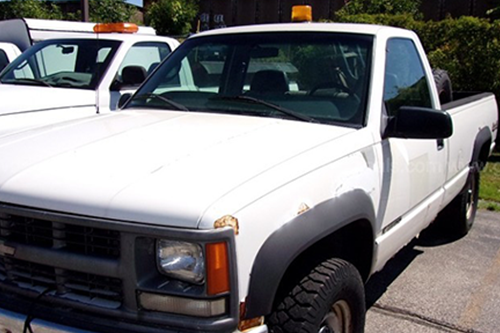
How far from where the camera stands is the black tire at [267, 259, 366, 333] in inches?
89.8

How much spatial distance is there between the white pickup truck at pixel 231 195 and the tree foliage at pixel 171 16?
64.9 ft

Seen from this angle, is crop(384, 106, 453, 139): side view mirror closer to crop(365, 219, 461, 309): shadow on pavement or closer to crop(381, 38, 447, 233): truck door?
crop(381, 38, 447, 233): truck door

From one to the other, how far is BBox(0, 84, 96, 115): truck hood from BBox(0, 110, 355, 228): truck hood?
267 cm

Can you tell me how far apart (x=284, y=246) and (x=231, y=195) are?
31 cm

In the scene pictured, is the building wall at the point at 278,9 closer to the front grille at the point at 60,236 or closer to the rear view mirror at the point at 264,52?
the rear view mirror at the point at 264,52

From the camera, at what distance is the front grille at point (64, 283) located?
2.14 m

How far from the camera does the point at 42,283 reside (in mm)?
2285

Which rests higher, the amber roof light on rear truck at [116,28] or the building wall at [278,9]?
the building wall at [278,9]

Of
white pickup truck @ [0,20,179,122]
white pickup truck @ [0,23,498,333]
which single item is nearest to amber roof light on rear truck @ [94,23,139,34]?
white pickup truck @ [0,20,179,122]

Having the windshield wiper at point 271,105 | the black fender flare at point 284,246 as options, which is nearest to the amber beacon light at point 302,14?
the windshield wiper at point 271,105

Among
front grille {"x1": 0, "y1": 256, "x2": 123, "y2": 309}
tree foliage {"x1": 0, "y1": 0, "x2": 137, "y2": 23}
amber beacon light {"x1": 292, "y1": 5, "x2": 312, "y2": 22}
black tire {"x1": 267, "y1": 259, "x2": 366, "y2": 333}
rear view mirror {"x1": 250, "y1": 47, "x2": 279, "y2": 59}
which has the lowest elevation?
black tire {"x1": 267, "y1": 259, "x2": 366, "y2": 333}

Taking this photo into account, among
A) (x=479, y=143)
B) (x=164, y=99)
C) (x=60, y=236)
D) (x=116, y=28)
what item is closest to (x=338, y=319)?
(x=60, y=236)

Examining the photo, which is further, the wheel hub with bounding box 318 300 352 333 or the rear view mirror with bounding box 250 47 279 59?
the rear view mirror with bounding box 250 47 279 59

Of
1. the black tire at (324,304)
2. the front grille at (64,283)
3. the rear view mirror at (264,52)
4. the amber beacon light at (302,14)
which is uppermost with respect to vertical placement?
the amber beacon light at (302,14)
